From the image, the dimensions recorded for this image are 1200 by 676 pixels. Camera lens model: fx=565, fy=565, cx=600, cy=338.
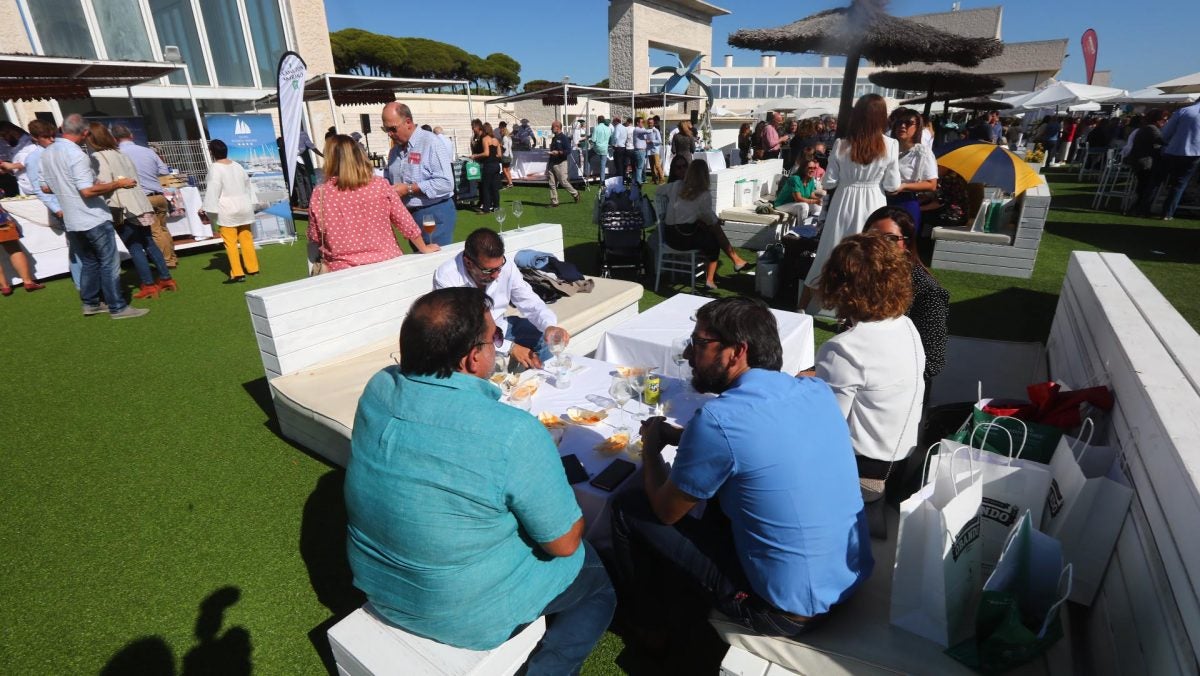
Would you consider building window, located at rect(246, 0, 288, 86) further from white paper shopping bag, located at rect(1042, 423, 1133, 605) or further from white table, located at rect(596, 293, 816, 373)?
white paper shopping bag, located at rect(1042, 423, 1133, 605)

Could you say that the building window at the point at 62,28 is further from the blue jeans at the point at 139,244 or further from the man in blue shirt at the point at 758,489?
the man in blue shirt at the point at 758,489

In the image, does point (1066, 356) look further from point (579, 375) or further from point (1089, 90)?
point (1089, 90)

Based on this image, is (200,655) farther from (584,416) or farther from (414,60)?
(414,60)

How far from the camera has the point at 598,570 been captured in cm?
197

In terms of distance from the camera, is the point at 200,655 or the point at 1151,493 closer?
the point at 1151,493

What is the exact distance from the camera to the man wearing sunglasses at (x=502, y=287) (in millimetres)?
3238

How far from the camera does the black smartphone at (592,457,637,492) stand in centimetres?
216

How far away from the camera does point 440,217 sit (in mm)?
5656

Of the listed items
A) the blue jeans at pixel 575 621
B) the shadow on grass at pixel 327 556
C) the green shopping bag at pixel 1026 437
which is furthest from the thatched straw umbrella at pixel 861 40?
the shadow on grass at pixel 327 556

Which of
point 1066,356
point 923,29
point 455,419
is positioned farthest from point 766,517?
point 923,29

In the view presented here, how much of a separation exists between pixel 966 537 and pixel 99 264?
7663mm

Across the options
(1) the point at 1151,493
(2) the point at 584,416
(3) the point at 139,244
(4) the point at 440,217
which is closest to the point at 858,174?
(2) the point at 584,416

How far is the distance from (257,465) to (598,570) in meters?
2.58

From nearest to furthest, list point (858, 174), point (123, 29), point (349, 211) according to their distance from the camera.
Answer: point (349, 211) → point (858, 174) → point (123, 29)
